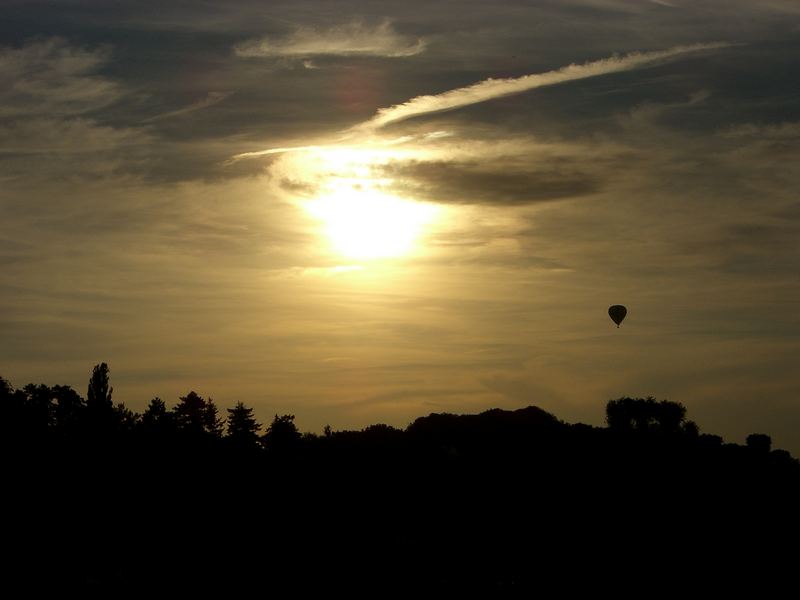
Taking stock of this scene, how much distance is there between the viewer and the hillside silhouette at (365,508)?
90.1 m

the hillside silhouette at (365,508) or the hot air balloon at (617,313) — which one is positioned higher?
the hot air balloon at (617,313)

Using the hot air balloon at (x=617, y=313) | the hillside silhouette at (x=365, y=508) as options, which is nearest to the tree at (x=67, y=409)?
the hillside silhouette at (x=365, y=508)

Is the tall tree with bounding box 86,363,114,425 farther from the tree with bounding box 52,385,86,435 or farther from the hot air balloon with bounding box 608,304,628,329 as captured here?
the hot air balloon with bounding box 608,304,628,329

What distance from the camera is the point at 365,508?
4309 inches

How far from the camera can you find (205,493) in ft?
359

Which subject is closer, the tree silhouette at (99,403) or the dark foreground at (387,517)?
the dark foreground at (387,517)

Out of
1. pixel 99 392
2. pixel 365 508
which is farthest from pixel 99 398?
pixel 365 508

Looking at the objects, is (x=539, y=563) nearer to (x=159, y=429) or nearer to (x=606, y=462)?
(x=606, y=462)

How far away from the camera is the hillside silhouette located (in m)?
90.1

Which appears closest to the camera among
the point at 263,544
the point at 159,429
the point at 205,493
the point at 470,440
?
the point at 263,544

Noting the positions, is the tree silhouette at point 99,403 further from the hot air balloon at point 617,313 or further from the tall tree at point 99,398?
the hot air balloon at point 617,313

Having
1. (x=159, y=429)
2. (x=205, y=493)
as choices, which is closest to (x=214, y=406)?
(x=159, y=429)

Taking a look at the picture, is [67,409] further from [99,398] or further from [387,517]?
[387,517]

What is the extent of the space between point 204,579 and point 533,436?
233 feet
